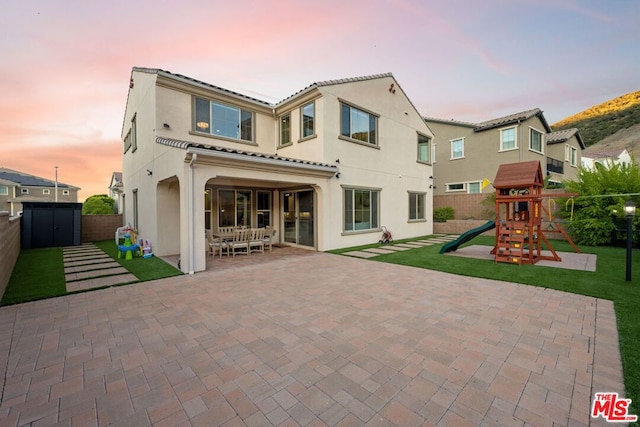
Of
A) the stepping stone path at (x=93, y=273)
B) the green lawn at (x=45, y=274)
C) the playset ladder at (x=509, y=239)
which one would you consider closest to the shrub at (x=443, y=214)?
the playset ladder at (x=509, y=239)

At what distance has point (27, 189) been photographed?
37.3m

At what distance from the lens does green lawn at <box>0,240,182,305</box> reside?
5402 mm

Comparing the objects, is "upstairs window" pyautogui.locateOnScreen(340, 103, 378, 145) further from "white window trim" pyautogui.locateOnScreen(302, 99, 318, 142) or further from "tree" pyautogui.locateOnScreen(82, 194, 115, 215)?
"tree" pyautogui.locateOnScreen(82, 194, 115, 215)

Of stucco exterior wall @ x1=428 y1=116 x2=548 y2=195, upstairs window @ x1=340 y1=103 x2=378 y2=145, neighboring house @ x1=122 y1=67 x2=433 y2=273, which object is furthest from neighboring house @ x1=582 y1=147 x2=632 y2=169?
upstairs window @ x1=340 y1=103 x2=378 y2=145

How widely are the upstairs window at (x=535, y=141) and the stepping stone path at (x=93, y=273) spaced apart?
2307cm

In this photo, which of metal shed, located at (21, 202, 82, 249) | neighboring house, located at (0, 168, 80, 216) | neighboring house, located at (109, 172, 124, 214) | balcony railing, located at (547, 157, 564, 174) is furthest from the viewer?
neighboring house, located at (0, 168, 80, 216)

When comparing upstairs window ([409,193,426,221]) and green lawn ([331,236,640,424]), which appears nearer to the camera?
green lawn ([331,236,640,424])

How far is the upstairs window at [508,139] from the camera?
1798 cm

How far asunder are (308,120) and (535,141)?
57.2 ft

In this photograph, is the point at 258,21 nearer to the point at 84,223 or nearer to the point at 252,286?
the point at 252,286

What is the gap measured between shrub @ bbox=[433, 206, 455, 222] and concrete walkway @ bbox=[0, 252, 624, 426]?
12.9 m

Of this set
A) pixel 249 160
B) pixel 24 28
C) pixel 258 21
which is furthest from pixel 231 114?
pixel 24 28

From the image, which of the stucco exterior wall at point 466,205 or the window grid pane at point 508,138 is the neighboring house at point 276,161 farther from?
the window grid pane at point 508,138

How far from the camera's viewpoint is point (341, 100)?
10.9 meters
